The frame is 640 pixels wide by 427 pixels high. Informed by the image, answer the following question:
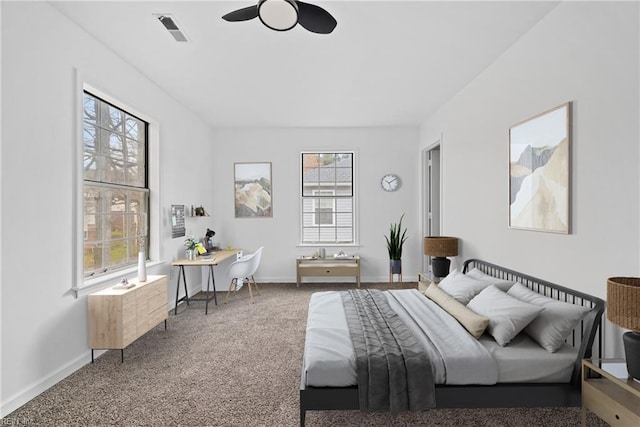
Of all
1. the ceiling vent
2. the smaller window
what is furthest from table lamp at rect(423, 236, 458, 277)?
the ceiling vent

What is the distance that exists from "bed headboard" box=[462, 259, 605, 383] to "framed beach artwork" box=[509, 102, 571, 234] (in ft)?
1.39

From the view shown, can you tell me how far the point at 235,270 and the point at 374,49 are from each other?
3219 millimetres

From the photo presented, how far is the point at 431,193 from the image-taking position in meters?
5.76

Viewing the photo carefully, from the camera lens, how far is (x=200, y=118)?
5.44 m

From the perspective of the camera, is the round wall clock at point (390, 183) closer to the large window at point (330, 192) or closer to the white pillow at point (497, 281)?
the large window at point (330, 192)

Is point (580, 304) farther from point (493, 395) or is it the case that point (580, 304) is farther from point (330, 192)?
point (330, 192)

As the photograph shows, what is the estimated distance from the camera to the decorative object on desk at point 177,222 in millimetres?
4461

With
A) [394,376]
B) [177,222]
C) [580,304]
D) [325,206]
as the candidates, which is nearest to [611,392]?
[580,304]

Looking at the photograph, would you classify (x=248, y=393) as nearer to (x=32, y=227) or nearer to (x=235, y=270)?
(x=32, y=227)

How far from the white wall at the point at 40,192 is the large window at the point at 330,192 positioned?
140 inches

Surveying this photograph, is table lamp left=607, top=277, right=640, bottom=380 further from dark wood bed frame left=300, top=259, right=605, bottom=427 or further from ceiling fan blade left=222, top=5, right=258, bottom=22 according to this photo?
ceiling fan blade left=222, top=5, right=258, bottom=22

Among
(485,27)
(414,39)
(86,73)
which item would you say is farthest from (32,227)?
(485,27)

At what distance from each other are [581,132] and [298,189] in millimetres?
4363

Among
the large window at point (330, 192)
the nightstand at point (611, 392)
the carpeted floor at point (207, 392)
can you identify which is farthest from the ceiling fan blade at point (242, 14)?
the large window at point (330, 192)
